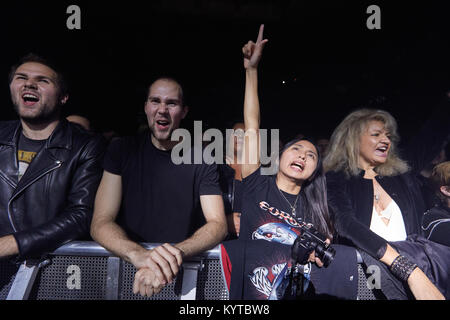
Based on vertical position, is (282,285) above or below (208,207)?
below

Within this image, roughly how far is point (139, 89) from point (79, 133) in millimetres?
3570

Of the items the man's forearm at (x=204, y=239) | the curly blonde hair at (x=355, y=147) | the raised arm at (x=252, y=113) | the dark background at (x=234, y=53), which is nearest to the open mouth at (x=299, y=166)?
the raised arm at (x=252, y=113)

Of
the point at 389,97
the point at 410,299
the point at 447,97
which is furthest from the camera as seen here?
the point at 389,97

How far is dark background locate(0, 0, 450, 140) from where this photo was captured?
3336mm

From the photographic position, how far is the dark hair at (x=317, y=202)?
200 cm

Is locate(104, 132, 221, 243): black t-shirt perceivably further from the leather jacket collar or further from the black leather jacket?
the leather jacket collar

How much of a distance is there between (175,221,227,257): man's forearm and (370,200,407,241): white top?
1.20 meters

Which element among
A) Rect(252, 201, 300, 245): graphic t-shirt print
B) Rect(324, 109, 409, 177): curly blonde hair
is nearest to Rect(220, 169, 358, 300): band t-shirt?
Rect(252, 201, 300, 245): graphic t-shirt print

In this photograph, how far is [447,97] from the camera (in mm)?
2525

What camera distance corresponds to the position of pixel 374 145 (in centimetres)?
242

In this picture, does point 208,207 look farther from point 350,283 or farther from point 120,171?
point 350,283

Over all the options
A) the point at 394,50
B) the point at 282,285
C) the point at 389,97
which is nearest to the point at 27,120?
the point at 282,285

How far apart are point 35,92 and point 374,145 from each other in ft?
8.76
